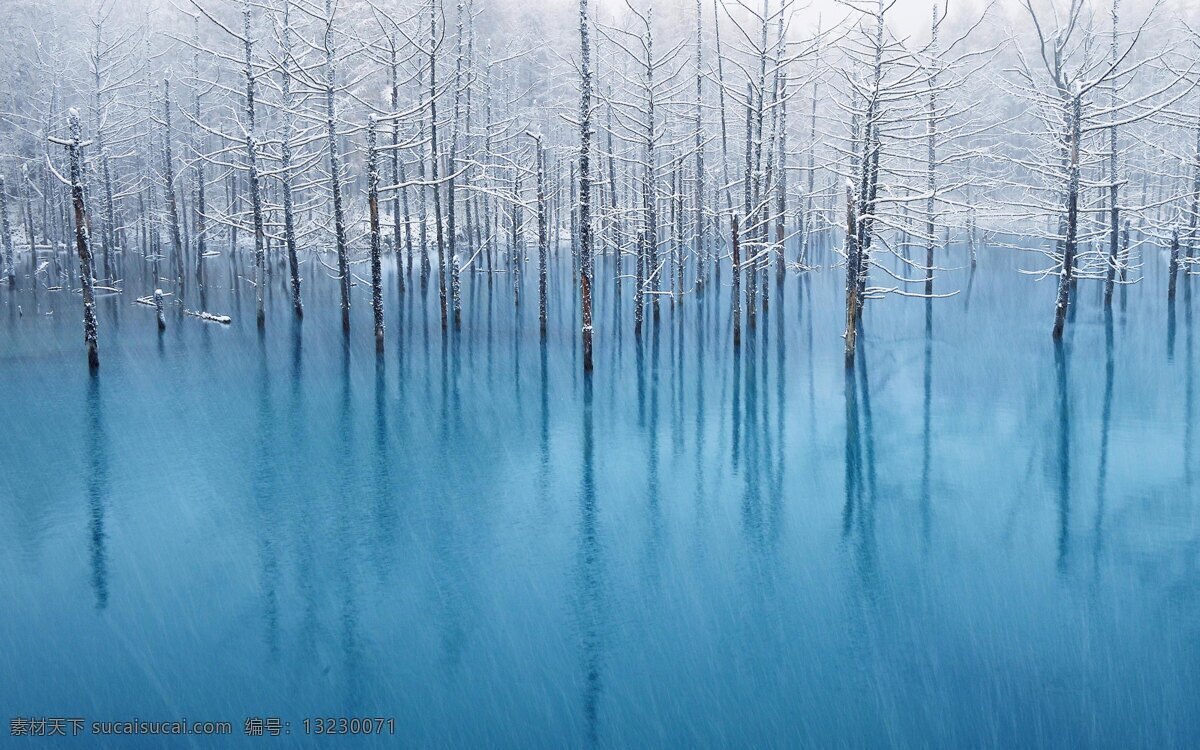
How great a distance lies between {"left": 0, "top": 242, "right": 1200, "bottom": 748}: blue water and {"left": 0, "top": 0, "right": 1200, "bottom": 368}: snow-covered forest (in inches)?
119

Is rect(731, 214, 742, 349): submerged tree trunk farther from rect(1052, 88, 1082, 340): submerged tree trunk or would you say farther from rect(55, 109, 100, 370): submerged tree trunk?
rect(55, 109, 100, 370): submerged tree trunk

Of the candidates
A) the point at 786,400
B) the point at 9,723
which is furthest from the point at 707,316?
the point at 9,723

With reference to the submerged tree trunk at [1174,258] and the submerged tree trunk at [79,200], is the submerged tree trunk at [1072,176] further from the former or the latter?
the submerged tree trunk at [79,200]

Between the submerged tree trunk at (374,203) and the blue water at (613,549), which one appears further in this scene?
the submerged tree trunk at (374,203)

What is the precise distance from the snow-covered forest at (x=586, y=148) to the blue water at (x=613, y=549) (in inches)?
119

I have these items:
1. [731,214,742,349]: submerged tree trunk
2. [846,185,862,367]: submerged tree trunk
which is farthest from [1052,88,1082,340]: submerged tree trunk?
[731,214,742,349]: submerged tree trunk

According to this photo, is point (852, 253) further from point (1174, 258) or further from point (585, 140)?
point (1174, 258)

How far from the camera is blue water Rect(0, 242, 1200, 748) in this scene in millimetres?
7379

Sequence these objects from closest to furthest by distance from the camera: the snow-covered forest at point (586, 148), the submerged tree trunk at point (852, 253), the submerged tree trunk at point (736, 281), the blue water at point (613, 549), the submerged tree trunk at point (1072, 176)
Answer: the blue water at point (613, 549)
the submerged tree trunk at point (852, 253)
the snow-covered forest at point (586, 148)
the submerged tree trunk at point (1072, 176)
the submerged tree trunk at point (736, 281)

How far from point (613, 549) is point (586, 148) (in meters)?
10.1

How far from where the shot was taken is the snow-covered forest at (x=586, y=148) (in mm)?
22266

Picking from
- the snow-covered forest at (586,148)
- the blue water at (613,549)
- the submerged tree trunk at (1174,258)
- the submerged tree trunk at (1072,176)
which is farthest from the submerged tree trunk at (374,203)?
the submerged tree trunk at (1174,258)

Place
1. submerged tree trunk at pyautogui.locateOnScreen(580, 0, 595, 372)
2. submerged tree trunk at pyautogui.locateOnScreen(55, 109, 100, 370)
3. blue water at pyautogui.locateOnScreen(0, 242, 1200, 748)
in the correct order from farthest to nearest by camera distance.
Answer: submerged tree trunk at pyautogui.locateOnScreen(55, 109, 100, 370)
submerged tree trunk at pyautogui.locateOnScreen(580, 0, 595, 372)
blue water at pyautogui.locateOnScreen(0, 242, 1200, 748)

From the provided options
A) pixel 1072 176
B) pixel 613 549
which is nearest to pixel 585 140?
pixel 613 549
